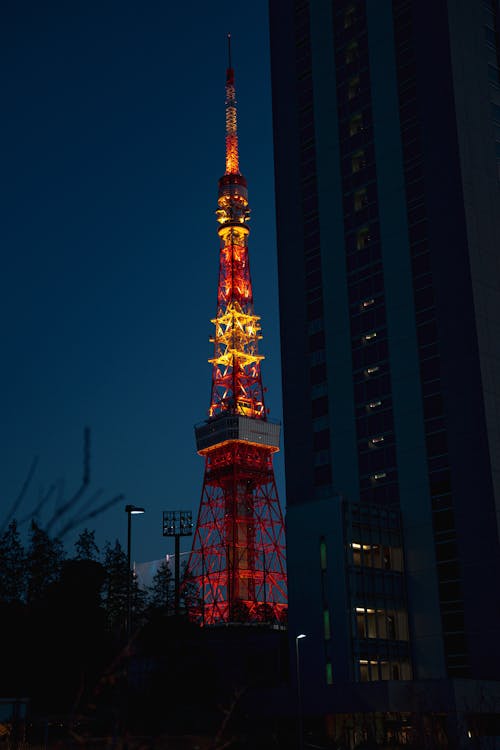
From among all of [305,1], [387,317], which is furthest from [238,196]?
[387,317]

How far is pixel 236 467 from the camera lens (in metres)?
126

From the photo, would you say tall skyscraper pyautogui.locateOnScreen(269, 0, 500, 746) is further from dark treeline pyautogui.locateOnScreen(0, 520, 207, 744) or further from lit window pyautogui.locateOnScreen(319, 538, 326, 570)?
dark treeline pyautogui.locateOnScreen(0, 520, 207, 744)

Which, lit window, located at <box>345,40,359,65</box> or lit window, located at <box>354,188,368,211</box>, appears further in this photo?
lit window, located at <box>345,40,359,65</box>

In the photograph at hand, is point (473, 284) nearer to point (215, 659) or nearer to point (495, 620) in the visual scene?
point (495, 620)

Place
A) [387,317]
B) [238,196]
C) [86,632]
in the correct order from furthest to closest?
[238,196]
[387,317]
[86,632]

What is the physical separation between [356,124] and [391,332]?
2257 centimetres

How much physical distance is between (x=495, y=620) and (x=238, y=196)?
91.8m

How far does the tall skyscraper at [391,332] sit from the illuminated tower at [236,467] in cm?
3808

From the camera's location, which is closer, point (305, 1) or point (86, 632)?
point (86, 632)

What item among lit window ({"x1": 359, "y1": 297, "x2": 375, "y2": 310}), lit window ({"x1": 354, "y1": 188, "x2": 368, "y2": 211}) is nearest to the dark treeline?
lit window ({"x1": 359, "y1": 297, "x2": 375, "y2": 310})

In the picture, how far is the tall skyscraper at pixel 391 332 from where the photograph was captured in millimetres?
71062

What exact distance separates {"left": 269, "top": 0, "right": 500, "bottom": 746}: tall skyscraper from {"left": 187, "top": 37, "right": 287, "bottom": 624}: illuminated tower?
3808 cm

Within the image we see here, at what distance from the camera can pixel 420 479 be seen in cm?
7531

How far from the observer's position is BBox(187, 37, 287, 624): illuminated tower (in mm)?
119062
